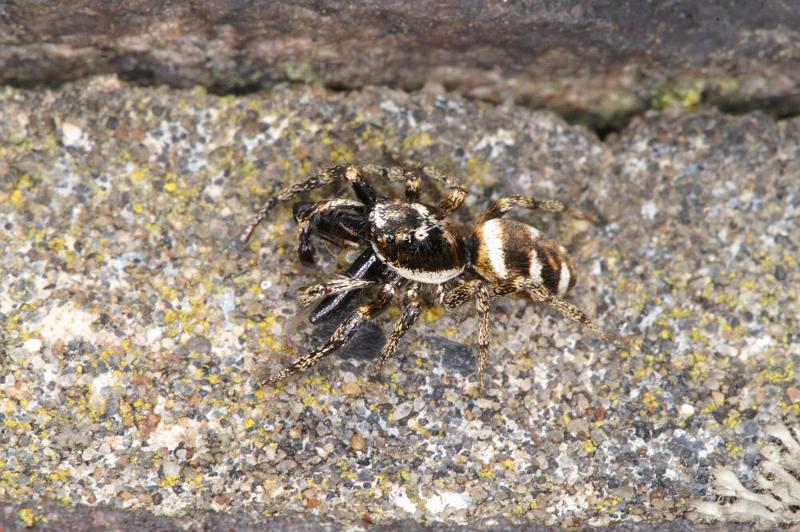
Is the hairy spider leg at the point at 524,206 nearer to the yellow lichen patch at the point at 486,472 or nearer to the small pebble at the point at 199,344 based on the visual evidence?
the yellow lichen patch at the point at 486,472

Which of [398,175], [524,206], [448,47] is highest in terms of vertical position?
[448,47]

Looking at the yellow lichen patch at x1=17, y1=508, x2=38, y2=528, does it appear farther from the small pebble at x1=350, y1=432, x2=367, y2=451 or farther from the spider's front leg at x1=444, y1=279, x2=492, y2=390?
the spider's front leg at x1=444, y1=279, x2=492, y2=390

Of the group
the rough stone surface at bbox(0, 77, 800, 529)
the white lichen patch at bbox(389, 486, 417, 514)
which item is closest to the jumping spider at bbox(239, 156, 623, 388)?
the rough stone surface at bbox(0, 77, 800, 529)

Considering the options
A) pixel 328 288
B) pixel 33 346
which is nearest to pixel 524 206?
pixel 328 288

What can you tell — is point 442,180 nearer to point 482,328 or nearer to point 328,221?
point 328,221

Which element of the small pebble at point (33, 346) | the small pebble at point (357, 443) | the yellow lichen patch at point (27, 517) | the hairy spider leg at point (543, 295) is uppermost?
the hairy spider leg at point (543, 295)

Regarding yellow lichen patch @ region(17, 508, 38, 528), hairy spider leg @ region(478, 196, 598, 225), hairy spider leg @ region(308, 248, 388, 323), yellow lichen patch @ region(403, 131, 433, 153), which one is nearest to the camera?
yellow lichen patch @ region(17, 508, 38, 528)

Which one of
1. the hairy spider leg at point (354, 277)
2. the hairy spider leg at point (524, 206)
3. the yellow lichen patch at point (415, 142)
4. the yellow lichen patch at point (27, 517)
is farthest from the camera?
the yellow lichen patch at point (415, 142)

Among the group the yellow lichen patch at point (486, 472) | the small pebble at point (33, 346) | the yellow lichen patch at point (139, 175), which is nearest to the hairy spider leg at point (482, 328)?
the yellow lichen patch at point (486, 472)
